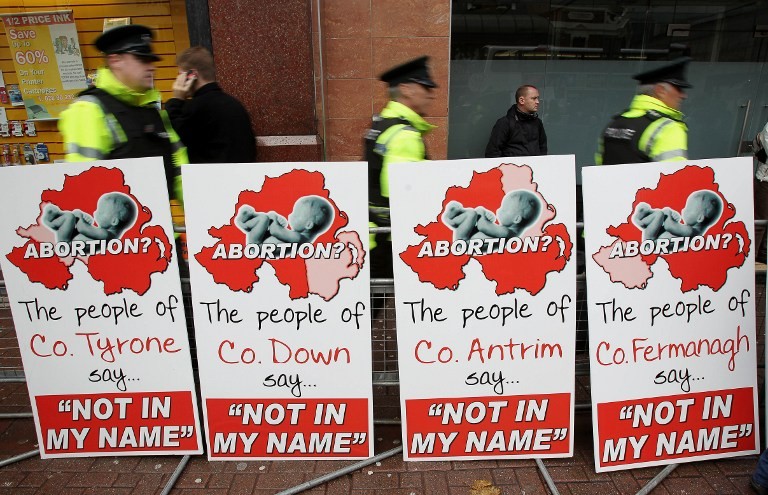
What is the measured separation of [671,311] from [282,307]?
1957 mm

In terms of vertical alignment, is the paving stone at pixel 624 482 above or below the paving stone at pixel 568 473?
below

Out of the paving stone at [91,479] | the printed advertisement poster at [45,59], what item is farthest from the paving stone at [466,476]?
the printed advertisement poster at [45,59]

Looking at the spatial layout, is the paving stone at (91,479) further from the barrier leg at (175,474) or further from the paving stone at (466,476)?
the paving stone at (466,476)

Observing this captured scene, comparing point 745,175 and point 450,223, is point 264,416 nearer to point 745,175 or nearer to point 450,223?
point 450,223

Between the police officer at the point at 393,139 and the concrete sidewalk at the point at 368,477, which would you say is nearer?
the concrete sidewalk at the point at 368,477

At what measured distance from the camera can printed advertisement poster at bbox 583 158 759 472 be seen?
2457 mm

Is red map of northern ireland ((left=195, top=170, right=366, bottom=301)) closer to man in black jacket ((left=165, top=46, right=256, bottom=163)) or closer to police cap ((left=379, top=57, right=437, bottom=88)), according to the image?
police cap ((left=379, top=57, right=437, bottom=88))

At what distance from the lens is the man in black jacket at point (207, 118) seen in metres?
3.62

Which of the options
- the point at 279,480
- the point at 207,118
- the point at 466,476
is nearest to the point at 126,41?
the point at 207,118

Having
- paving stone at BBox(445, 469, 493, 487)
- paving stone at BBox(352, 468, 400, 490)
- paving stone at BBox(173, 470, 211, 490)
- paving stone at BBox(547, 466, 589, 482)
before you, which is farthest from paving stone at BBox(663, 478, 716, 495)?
paving stone at BBox(173, 470, 211, 490)

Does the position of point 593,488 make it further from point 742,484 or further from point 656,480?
point 742,484

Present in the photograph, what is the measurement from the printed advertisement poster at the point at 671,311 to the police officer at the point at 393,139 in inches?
37.7

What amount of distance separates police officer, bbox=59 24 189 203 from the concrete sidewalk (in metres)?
1.69

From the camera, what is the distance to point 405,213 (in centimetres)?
242
